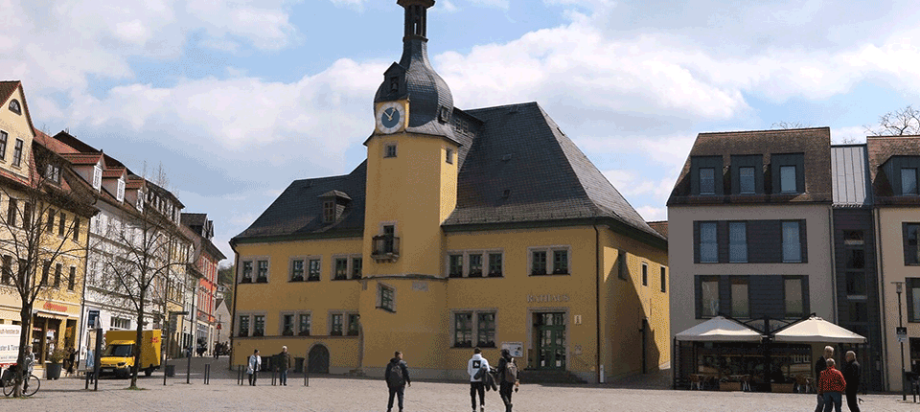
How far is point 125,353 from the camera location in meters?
47.0

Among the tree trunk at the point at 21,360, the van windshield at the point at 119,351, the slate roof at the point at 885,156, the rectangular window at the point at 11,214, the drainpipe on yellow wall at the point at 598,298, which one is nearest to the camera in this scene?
the tree trunk at the point at 21,360

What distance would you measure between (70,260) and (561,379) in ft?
81.1

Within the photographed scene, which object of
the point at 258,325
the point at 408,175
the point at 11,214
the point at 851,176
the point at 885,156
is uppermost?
the point at 885,156

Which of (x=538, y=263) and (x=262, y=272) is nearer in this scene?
(x=538, y=263)

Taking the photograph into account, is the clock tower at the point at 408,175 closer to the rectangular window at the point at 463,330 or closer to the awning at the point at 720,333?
the rectangular window at the point at 463,330

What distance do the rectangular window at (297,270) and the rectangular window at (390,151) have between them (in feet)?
30.7

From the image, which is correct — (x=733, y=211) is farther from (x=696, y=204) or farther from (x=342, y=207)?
(x=342, y=207)

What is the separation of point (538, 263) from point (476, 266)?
11.2ft

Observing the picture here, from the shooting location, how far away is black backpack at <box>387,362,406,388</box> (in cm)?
2453

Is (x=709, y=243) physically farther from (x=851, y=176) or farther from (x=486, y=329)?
(x=486, y=329)

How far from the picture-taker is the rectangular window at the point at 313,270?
180ft

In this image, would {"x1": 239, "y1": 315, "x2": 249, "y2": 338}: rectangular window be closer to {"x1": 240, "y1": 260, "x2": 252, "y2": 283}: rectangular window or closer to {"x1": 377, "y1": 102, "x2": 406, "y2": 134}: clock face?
{"x1": 240, "y1": 260, "x2": 252, "y2": 283}: rectangular window

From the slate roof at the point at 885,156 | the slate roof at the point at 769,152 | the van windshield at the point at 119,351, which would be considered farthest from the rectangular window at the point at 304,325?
the slate roof at the point at 885,156

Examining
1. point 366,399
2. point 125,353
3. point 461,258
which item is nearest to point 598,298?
point 461,258
